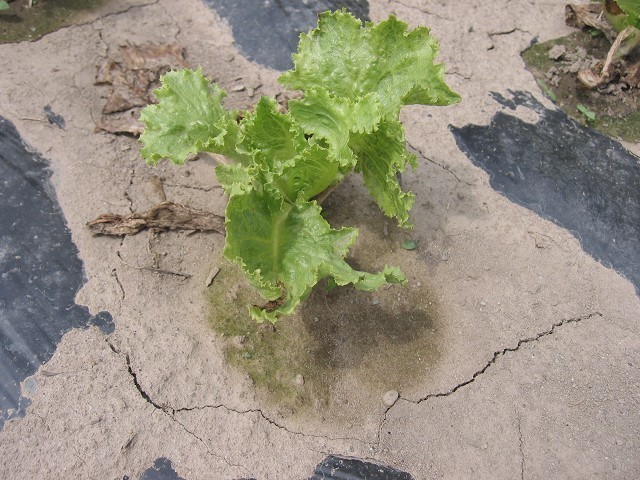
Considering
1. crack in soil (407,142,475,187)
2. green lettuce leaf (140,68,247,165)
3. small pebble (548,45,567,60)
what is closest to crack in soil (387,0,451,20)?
small pebble (548,45,567,60)

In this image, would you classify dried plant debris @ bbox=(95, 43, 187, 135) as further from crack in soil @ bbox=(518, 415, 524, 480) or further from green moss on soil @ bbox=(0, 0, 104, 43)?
crack in soil @ bbox=(518, 415, 524, 480)

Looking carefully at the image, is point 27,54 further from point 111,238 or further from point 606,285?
point 606,285

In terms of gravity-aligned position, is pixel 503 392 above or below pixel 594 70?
below

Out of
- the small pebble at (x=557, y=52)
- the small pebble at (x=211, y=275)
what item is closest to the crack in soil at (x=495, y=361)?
the small pebble at (x=211, y=275)

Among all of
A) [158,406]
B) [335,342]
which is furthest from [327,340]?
[158,406]

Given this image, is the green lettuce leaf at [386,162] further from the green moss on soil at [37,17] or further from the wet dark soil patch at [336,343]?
the green moss on soil at [37,17]

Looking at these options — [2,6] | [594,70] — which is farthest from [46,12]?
[594,70]
